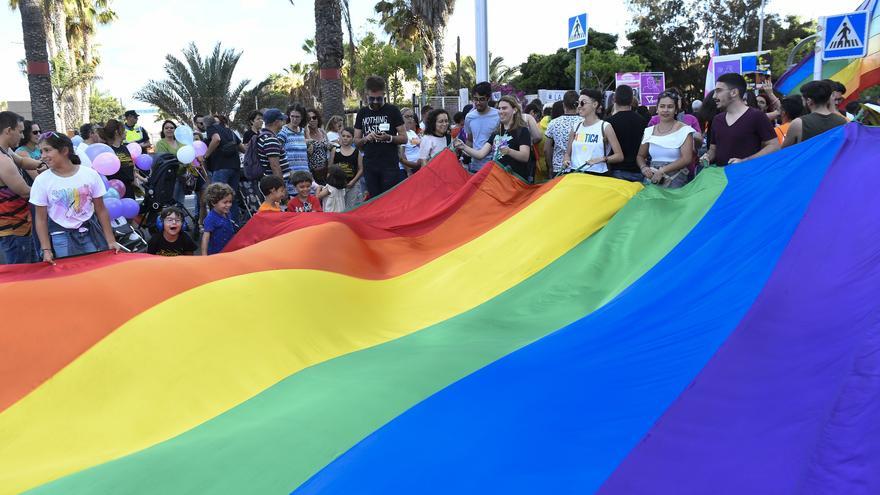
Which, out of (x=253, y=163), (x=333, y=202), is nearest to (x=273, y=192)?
(x=333, y=202)

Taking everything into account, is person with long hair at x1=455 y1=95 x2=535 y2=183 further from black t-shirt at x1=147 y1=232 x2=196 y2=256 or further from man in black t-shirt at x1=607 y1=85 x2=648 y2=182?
black t-shirt at x1=147 y1=232 x2=196 y2=256

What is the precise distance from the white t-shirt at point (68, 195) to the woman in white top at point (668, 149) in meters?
4.42

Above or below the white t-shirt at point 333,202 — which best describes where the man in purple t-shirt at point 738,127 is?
above

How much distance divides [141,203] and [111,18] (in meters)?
39.3

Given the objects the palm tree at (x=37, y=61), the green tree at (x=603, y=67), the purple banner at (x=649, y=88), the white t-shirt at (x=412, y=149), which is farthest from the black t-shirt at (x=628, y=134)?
the green tree at (x=603, y=67)

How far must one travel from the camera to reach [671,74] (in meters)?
44.6

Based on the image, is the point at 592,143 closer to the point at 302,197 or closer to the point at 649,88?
the point at 302,197

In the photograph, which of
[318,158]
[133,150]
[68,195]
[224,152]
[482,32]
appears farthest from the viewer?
[482,32]

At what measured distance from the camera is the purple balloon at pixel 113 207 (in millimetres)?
7297

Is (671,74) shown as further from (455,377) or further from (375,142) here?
(455,377)

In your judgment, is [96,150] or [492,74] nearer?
[96,150]

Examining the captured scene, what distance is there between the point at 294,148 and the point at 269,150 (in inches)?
19.6

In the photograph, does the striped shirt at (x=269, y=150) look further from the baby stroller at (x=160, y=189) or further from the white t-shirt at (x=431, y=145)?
the white t-shirt at (x=431, y=145)

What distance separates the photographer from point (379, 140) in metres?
7.45
